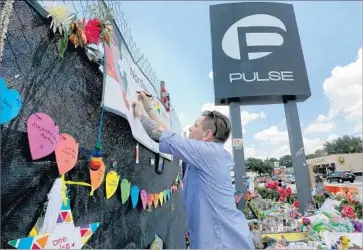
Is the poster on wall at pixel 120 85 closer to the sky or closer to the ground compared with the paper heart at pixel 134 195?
closer to the sky

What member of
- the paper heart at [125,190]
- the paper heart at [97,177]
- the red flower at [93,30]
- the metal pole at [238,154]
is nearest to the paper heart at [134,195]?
the paper heart at [125,190]

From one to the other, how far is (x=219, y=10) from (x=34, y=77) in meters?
6.99

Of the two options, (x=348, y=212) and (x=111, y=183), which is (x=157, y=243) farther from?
(x=348, y=212)

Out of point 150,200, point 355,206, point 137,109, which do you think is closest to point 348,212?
point 355,206

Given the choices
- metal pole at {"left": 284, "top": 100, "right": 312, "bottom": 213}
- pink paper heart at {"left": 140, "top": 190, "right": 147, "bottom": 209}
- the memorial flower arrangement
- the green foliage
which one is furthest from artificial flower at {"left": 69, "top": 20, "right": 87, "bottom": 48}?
metal pole at {"left": 284, "top": 100, "right": 312, "bottom": 213}

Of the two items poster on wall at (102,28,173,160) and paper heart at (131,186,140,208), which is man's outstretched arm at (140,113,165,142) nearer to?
poster on wall at (102,28,173,160)

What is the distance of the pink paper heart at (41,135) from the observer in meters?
0.76

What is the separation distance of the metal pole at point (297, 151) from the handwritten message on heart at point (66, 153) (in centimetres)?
598

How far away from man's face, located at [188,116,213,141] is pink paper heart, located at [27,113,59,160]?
0.60 m

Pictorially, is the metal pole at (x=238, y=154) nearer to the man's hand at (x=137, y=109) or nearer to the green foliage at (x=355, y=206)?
the green foliage at (x=355, y=206)

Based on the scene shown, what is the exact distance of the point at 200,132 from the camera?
3.85 ft

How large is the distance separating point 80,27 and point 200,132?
0.68 metres

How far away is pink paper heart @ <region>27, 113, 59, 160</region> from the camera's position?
76 centimetres

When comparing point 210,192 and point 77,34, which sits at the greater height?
point 77,34
